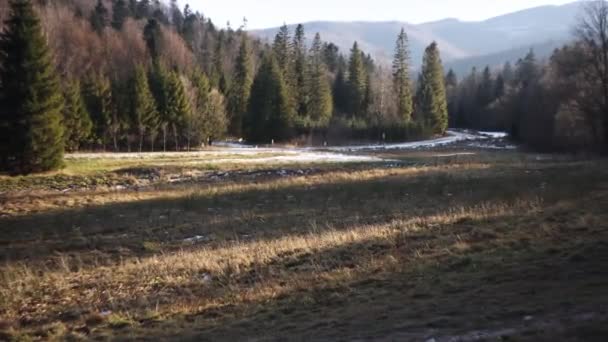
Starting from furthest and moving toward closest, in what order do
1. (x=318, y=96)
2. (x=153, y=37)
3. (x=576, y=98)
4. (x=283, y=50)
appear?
(x=283, y=50) → (x=153, y=37) → (x=318, y=96) → (x=576, y=98)

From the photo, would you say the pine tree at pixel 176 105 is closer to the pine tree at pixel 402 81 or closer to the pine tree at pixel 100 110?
the pine tree at pixel 100 110

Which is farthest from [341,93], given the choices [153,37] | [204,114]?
[204,114]

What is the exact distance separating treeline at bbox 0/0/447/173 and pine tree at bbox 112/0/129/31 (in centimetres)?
32

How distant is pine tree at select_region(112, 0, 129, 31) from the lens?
95.9m

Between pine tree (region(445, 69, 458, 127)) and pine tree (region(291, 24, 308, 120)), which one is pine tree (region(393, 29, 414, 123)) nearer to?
pine tree (region(291, 24, 308, 120))

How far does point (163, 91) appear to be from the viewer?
61875 millimetres

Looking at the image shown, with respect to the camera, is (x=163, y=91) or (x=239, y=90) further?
(x=239, y=90)

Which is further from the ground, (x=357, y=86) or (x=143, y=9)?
(x=143, y=9)

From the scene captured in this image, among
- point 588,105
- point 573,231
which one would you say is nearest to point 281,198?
point 573,231

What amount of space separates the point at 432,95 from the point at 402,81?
5889 millimetres

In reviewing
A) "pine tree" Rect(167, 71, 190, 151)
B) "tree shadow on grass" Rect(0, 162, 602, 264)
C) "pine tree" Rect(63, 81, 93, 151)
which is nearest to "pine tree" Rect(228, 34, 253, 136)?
"pine tree" Rect(167, 71, 190, 151)

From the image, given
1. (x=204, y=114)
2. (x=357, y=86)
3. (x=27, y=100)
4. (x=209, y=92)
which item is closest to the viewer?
(x=27, y=100)

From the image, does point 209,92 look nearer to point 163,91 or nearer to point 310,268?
point 163,91

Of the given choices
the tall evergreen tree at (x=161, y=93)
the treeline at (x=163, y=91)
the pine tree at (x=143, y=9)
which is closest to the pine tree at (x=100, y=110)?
the treeline at (x=163, y=91)
